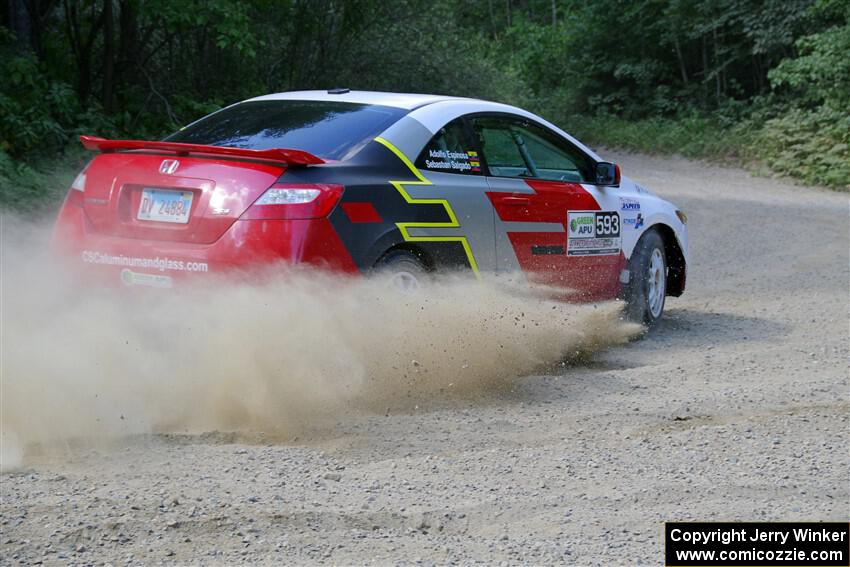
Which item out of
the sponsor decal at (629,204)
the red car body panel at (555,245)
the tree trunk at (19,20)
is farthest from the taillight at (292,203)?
the tree trunk at (19,20)

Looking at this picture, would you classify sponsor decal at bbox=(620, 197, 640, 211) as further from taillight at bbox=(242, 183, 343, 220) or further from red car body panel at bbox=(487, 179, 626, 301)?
taillight at bbox=(242, 183, 343, 220)

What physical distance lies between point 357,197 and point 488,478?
75.1 inches

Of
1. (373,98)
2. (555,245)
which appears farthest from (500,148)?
(373,98)

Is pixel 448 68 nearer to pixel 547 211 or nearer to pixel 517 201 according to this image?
pixel 547 211

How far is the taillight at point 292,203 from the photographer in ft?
18.6

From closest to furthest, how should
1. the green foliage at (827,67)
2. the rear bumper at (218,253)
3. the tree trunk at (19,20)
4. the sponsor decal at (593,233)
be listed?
the rear bumper at (218,253)
the sponsor decal at (593,233)
the tree trunk at (19,20)
the green foliage at (827,67)

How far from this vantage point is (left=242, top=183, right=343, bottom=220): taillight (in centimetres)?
566

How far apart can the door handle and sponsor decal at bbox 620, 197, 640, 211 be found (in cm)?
Answer: 116

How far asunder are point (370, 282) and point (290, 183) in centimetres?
67

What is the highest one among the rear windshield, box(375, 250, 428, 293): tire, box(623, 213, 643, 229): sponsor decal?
the rear windshield

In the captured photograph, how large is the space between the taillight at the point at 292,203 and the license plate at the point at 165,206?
0.36 meters

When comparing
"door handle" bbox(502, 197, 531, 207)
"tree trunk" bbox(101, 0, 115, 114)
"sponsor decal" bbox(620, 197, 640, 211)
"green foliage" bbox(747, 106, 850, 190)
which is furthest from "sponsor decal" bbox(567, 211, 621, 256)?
"green foliage" bbox(747, 106, 850, 190)

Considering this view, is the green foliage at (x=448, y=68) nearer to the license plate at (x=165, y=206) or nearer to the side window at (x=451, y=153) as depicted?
the license plate at (x=165, y=206)

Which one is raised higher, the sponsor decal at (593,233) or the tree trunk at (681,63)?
the tree trunk at (681,63)
